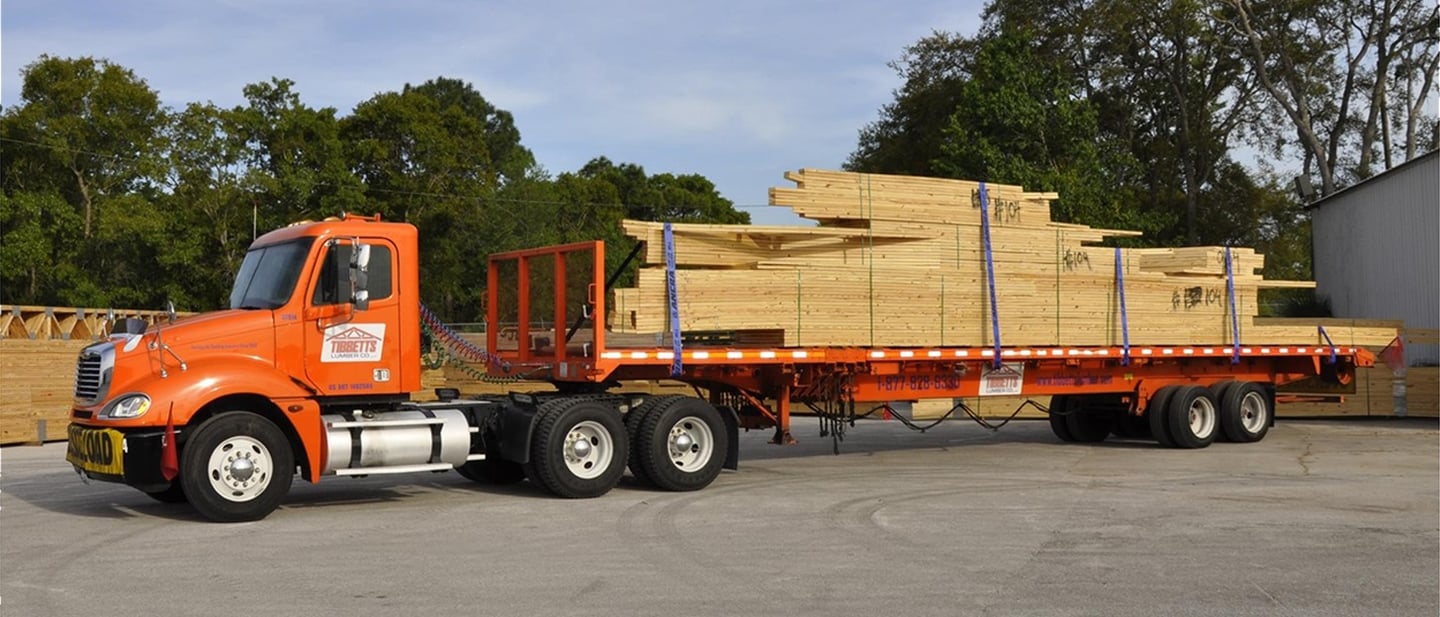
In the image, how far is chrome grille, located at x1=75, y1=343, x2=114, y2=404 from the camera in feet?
37.2

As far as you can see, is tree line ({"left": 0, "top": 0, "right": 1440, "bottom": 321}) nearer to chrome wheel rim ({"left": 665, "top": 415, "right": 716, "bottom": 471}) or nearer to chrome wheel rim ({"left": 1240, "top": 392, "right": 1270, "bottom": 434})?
chrome wheel rim ({"left": 1240, "top": 392, "right": 1270, "bottom": 434})

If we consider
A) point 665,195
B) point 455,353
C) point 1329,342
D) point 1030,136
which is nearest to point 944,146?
point 1030,136

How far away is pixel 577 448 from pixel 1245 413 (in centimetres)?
1093

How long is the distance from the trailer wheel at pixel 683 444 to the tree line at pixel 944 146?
27301 mm

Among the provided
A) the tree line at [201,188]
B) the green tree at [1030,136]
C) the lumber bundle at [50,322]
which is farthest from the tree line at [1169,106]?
the lumber bundle at [50,322]

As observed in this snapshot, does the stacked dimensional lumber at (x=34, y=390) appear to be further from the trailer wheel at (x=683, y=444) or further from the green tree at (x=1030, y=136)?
the green tree at (x=1030, y=136)

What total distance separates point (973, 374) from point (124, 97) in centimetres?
4176

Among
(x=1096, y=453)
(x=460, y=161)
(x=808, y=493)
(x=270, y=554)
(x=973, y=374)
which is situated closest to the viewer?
(x=270, y=554)

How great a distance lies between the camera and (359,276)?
11828 mm

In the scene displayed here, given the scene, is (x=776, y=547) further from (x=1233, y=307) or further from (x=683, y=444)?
(x=1233, y=307)

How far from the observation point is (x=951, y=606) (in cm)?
796

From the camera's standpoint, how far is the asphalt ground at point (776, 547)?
26.7 feet

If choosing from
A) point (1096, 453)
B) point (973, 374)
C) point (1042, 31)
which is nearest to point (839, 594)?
point (973, 374)

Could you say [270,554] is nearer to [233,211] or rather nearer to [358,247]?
[358,247]
